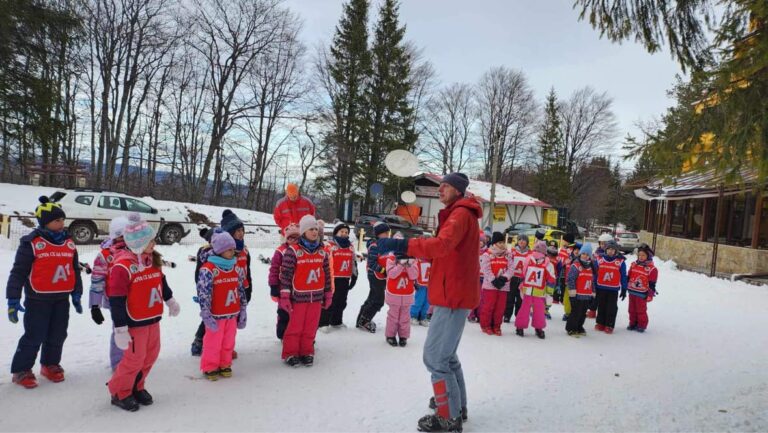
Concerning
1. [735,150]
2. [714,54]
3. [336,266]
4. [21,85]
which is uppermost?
[21,85]

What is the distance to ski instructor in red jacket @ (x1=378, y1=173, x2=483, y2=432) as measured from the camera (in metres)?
3.20

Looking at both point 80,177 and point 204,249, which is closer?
point 204,249

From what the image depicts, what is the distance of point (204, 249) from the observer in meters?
4.32

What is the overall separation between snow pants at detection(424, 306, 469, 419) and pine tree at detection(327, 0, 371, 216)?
28890 mm

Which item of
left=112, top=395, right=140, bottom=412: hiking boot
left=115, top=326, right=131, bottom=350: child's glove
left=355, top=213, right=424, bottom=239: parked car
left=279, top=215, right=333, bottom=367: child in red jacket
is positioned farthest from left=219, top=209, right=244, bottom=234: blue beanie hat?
left=355, top=213, right=424, bottom=239: parked car

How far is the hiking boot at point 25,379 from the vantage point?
145 inches

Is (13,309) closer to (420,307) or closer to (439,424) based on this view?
(439,424)

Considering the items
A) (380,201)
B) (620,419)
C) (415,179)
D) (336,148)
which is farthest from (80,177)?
(620,419)

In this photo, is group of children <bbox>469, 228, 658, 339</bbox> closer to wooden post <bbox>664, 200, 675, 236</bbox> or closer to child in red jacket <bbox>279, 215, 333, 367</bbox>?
child in red jacket <bbox>279, 215, 333, 367</bbox>

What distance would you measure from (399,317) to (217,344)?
237 cm

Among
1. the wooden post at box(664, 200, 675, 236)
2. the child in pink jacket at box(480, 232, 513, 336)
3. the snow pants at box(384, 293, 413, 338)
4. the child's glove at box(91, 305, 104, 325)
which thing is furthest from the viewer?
the wooden post at box(664, 200, 675, 236)

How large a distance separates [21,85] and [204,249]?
16.3 m

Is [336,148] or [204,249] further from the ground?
[336,148]

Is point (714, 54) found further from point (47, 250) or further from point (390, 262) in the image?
point (47, 250)
